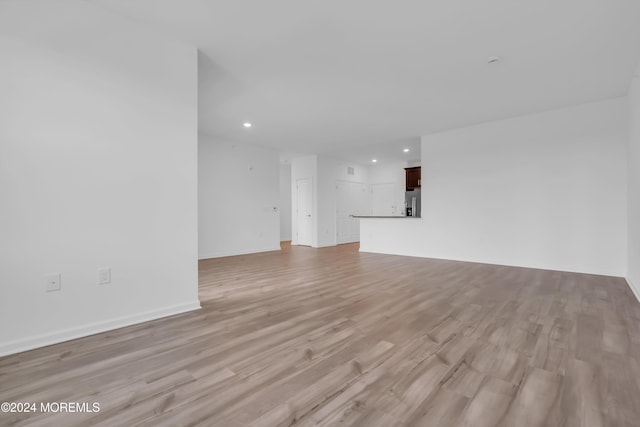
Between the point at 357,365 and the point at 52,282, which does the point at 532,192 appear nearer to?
the point at 357,365

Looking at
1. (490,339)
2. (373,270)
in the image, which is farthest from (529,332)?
(373,270)

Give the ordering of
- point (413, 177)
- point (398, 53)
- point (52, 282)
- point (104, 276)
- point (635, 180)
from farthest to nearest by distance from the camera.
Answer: point (413, 177)
point (635, 180)
point (398, 53)
point (104, 276)
point (52, 282)

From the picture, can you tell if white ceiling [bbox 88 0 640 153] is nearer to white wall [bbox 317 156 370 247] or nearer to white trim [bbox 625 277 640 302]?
white trim [bbox 625 277 640 302]

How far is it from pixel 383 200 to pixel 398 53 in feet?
24.0

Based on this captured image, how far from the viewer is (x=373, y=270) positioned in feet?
15.9

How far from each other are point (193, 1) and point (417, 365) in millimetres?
3163

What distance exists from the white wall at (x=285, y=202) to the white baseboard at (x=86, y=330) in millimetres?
7336

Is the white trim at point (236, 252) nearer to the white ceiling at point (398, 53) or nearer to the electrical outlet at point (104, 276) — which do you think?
the white ceiling at point (398, 53)

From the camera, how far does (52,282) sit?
214 centimetres

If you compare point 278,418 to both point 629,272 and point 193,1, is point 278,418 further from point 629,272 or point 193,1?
point 629,272

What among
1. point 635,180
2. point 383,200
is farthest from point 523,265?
point 383,200

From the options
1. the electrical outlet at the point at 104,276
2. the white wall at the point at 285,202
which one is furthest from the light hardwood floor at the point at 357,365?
the white wall at the point at 285,202

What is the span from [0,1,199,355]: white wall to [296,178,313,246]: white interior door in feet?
19.1

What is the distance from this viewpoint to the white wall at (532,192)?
14.4 ft
